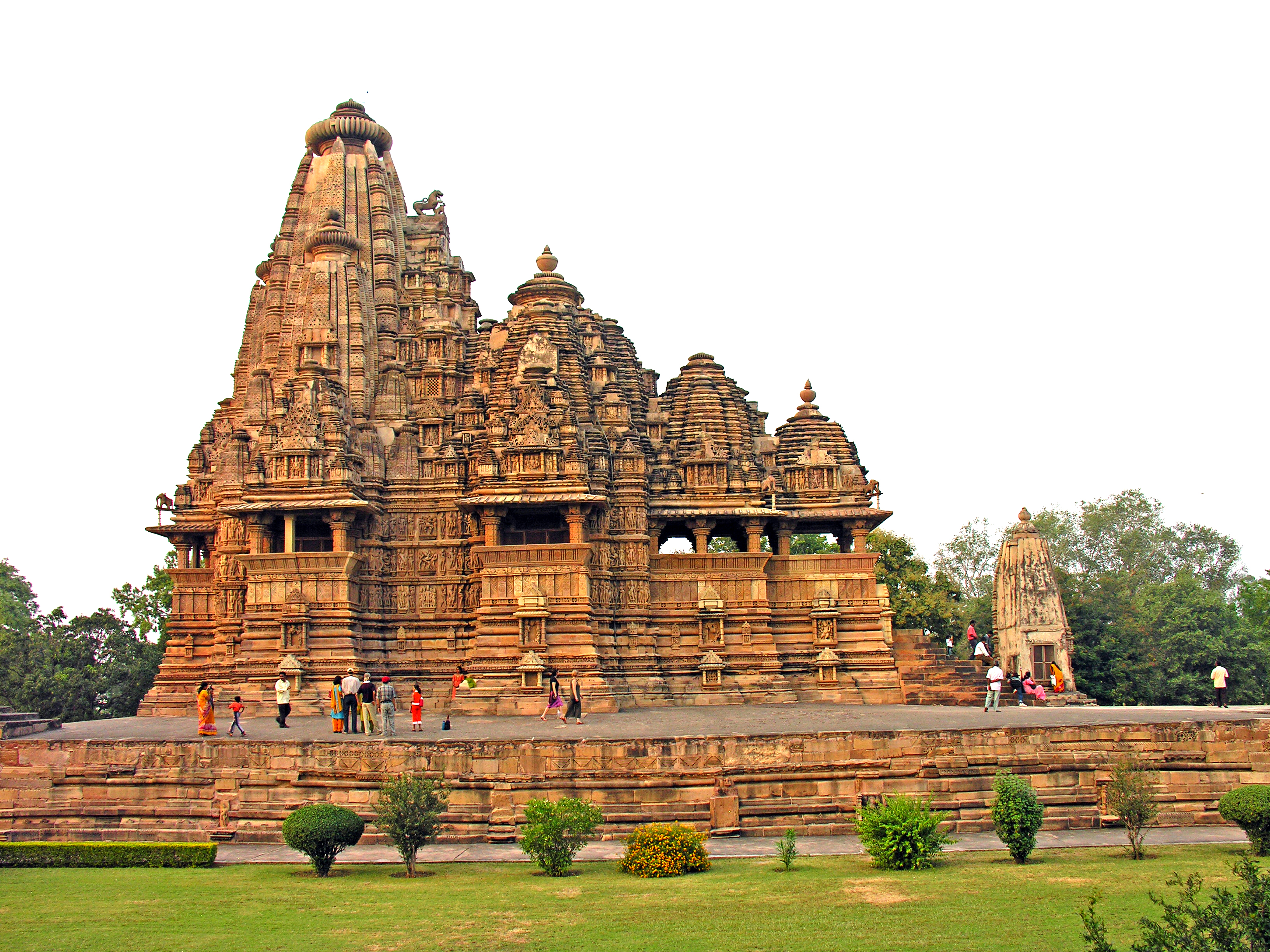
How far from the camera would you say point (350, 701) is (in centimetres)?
2341

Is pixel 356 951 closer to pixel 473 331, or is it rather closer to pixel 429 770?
pixel 429 770

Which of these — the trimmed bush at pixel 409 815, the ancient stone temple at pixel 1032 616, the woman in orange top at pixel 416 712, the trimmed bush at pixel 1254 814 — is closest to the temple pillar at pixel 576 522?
the woman in orange top at pixel 416 712

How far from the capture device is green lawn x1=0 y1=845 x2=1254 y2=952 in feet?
37.8

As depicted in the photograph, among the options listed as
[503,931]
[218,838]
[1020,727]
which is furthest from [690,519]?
[503,931]

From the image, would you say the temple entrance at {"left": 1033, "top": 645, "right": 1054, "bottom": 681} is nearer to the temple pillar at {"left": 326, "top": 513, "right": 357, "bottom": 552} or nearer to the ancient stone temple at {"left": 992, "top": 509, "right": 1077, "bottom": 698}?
the ancient stone temple at {"left": 992, "top": 509, "right": 1077, "bottom": 698}

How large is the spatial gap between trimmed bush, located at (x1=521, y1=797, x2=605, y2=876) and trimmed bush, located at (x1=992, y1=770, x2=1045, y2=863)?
5.33 m

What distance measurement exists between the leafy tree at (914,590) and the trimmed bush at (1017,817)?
32.5 metres

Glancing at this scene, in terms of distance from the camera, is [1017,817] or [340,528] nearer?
[1017,817]

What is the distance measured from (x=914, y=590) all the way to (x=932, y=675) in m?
19.0

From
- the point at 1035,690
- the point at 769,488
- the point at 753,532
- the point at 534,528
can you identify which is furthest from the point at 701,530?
the point at 1035,690

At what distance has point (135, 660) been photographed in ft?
148

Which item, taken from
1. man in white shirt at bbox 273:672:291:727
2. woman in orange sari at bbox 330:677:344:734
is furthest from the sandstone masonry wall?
man in white shirt at bbox 273:672:291:727

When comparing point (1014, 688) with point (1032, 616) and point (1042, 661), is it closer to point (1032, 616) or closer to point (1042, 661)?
point (1042, 661)

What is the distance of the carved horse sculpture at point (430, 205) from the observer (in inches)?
1559
